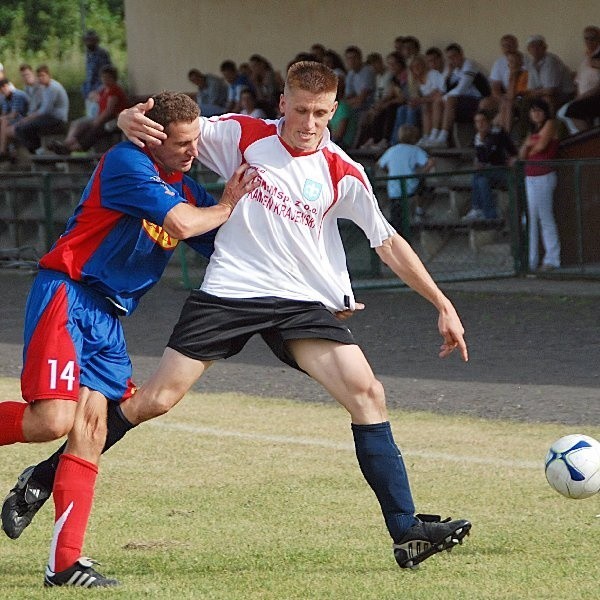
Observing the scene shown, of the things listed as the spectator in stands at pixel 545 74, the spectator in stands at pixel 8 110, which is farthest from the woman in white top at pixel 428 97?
the spectator in stands at pixel 8 110

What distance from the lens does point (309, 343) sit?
593 cm

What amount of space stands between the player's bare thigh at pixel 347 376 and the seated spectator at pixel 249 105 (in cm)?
1501

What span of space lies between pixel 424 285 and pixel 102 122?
60.3ft

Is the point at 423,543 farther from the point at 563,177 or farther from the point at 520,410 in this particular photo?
the point at 563,177

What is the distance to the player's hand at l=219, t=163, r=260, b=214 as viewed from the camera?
19.2ft

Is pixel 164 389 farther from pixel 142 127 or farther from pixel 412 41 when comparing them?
pixel 412 41

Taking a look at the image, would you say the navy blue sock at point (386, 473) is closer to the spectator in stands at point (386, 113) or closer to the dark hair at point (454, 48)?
the spectator in stands at point (386, 113)

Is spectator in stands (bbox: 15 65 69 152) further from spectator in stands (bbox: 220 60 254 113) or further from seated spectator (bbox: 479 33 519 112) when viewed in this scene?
seated spectator (bbox: 479 33 519 112)

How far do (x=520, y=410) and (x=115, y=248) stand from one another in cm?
486

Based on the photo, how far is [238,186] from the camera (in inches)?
232

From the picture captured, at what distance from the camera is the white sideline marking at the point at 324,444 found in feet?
26.3

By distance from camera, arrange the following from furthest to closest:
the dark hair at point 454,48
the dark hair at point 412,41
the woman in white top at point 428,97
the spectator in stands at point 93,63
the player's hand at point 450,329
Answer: the spectator in stands at point 93,63
the dark hair at point 412,41
the dark hair at point 454,48
the woman in white top at point 428,97
the player's hand at point 450,329

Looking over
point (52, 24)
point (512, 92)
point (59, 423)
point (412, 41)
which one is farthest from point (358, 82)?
point (52, 24)

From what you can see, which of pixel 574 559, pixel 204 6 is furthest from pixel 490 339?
pixel 204 6
